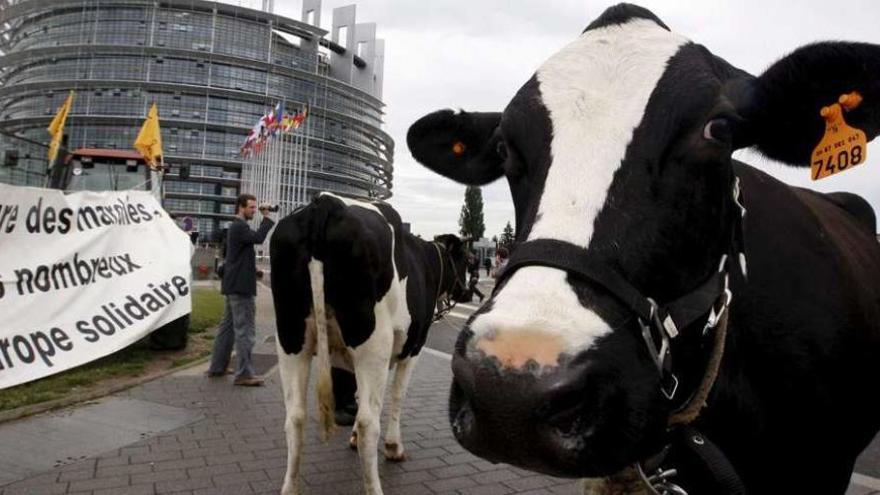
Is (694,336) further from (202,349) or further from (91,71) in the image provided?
(91,71)

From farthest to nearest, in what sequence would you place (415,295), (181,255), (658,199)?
(181,255)
(415,295)
(658,199)

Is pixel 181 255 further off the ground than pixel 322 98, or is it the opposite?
pixel 322 98

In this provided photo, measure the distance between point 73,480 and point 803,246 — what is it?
4792 millimetres

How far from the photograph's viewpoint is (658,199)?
1.56 metres

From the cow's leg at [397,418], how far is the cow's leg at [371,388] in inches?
30.9

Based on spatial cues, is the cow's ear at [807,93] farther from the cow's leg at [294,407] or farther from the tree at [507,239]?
the cow's leg at [294,407]

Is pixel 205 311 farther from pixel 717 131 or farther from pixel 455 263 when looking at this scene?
pixel 717 131

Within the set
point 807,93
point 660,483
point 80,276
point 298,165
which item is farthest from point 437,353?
point 298,165

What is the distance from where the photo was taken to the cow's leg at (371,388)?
3.96 m

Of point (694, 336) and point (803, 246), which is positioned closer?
point (694, 336)

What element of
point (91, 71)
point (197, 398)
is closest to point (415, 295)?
point (197, 398)

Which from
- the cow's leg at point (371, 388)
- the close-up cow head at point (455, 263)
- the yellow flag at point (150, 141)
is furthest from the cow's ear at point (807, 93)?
the yellow flag at point (150, 141)

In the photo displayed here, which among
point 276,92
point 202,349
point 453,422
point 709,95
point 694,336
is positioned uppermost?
point 276,92

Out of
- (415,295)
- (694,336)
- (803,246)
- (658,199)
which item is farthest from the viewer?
(415,295)
